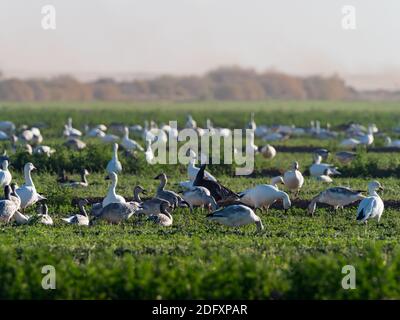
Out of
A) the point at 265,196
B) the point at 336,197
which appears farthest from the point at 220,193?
the point at 336,197

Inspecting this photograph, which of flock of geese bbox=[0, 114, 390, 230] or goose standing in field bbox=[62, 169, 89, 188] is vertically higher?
flock of geese bbox=[0, 114, 390, 230]

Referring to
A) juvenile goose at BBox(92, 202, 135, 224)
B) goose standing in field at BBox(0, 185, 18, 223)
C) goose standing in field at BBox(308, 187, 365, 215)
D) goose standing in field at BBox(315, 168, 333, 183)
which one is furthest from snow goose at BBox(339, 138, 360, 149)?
goose standing in field at BBox(0, 185, 18, 223)

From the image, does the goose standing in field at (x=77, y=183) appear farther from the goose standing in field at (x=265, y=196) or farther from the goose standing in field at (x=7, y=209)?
the goose standing in field at (x=7, y=209)

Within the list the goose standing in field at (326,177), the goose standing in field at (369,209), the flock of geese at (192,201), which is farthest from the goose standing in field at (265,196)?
the goose standing in field at (326,177)

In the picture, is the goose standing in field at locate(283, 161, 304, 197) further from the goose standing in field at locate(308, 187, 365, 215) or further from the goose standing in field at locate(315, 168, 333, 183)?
the goose standing in field at locate(315, 168, 333, 183)

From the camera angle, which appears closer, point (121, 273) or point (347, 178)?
point (121, 273)

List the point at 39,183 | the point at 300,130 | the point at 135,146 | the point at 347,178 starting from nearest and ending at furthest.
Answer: the point at 39,183 → the point at 347,178 → the point at 135,146 → the point at 300,130

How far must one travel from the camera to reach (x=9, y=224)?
15.7 m

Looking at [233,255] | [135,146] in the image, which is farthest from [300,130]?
[233,255]

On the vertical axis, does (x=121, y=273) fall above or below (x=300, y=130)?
above

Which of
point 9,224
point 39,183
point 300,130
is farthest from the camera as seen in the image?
point 300,130

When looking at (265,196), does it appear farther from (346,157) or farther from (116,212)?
(346,157)
